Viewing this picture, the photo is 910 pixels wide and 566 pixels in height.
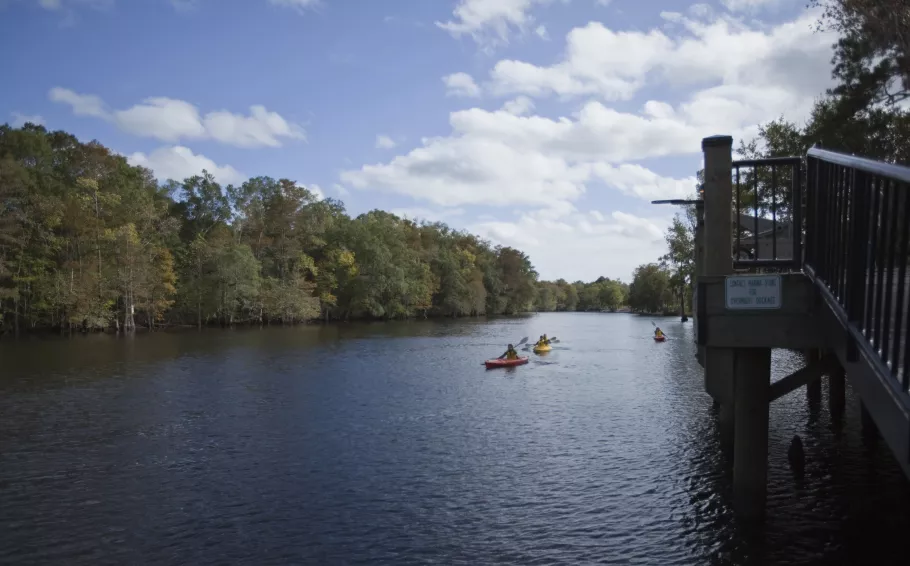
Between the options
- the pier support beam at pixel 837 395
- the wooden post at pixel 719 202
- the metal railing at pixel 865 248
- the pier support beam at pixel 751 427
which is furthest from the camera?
the pier support beam at pixel 837 395

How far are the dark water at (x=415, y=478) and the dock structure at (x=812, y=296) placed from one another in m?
1.85

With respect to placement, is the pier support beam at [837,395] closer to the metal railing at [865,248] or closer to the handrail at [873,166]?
Result: the metal railing at [865,248]

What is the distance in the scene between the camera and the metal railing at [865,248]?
447 cm

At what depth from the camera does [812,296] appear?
787cm

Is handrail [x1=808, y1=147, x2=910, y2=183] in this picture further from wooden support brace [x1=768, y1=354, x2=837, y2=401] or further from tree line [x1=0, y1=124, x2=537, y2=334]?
tree line [x1=0, y1=124, x2=537, y2=334]

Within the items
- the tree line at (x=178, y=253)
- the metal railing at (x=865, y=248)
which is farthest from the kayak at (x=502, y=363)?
the tree line at (x=178, y=253)

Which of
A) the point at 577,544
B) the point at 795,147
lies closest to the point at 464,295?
the point at 795,147

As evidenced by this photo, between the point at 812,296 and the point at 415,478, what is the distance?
26.4 feet

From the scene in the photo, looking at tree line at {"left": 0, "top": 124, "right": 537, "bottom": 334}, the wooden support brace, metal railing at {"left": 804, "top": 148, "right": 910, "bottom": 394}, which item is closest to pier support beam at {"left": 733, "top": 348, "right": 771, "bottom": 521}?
the wooden support brace

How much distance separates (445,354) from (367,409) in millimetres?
19005

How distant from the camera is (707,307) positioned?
8.45 m

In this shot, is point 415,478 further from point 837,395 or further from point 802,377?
point 837,395

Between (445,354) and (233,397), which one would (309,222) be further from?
(233,397)

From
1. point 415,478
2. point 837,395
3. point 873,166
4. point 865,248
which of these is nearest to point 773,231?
Answer: point 865,248
